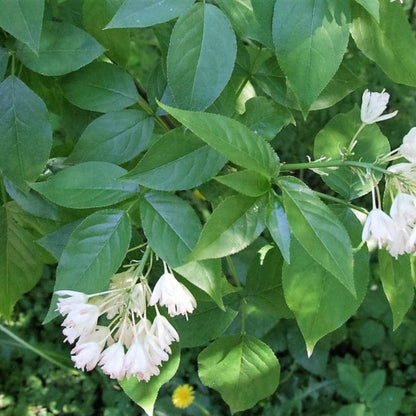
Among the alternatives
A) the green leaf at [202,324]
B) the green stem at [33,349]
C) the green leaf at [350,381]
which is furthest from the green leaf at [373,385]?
the green leaf at [202,324]

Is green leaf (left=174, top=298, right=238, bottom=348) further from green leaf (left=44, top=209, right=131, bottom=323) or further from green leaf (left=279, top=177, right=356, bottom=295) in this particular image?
green leaf (left=279, top=177, right=356, bottom=295)

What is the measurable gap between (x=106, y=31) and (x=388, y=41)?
43cm

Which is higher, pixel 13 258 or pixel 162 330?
pixel 162 330

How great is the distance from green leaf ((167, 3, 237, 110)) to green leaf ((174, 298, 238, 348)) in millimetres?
412

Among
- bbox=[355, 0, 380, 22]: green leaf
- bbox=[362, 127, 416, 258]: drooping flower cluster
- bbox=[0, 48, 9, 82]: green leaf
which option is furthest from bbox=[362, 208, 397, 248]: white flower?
bbox=[0, 48, 9, 82]: green leaf

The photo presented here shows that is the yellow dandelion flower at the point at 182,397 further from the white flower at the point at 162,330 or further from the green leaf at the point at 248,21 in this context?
the green leaf at the point at 248,21

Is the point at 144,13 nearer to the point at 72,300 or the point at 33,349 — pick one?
the point at 72,300

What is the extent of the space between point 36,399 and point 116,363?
184cm

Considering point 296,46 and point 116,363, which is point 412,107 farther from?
point 116,363

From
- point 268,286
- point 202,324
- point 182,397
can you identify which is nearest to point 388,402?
point 182,397

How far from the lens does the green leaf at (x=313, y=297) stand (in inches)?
34.8

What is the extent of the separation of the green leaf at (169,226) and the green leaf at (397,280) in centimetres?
30

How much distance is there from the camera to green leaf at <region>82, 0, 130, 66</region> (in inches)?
38.0

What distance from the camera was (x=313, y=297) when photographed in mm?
900
